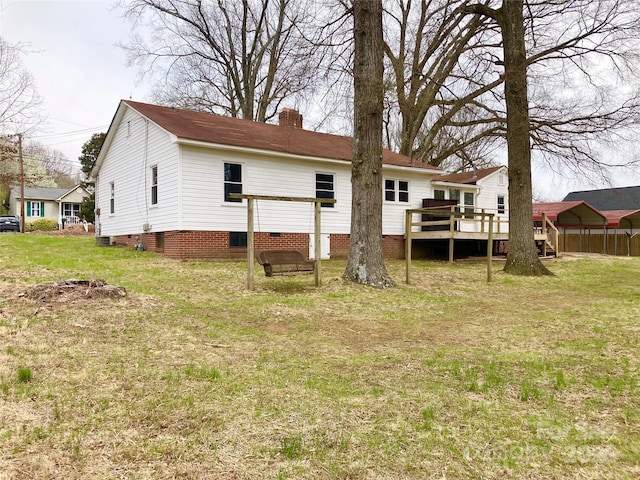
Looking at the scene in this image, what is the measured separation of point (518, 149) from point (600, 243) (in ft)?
74.5

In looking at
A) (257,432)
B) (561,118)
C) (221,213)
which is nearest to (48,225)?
(221,213)

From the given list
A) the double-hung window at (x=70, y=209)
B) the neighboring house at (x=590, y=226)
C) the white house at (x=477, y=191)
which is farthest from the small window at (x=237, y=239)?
the double-hung window at (x=70, y=209)

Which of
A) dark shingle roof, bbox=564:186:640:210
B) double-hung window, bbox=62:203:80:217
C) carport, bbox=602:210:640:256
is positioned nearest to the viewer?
carport, bbox=602:210:640:256

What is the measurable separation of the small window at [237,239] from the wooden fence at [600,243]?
2463 centimetres

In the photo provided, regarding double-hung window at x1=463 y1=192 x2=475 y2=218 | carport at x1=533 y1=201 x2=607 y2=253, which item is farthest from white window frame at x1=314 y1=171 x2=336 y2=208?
carport at x1=533 y1=201 x2=607 y2=253

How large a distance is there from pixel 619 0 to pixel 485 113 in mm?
10871

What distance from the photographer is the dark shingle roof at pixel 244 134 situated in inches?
542

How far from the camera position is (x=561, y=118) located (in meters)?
18.4

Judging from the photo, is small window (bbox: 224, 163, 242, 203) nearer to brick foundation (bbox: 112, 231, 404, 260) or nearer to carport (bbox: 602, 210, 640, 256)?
brick foundation (bbox: 112, 231, 404, 260)

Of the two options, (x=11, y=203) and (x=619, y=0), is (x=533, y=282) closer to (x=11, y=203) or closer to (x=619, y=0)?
(x=619, y=0)

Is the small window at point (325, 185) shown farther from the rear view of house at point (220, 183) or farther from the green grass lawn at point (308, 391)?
the green grass lawn at point (308, 391)

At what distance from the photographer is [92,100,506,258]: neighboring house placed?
43.9 ft

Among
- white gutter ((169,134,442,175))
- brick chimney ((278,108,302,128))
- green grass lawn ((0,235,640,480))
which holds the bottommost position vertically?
green grass lawn ((0,235,640,480))

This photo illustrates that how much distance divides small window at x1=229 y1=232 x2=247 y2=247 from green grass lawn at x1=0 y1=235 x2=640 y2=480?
7087 mm
